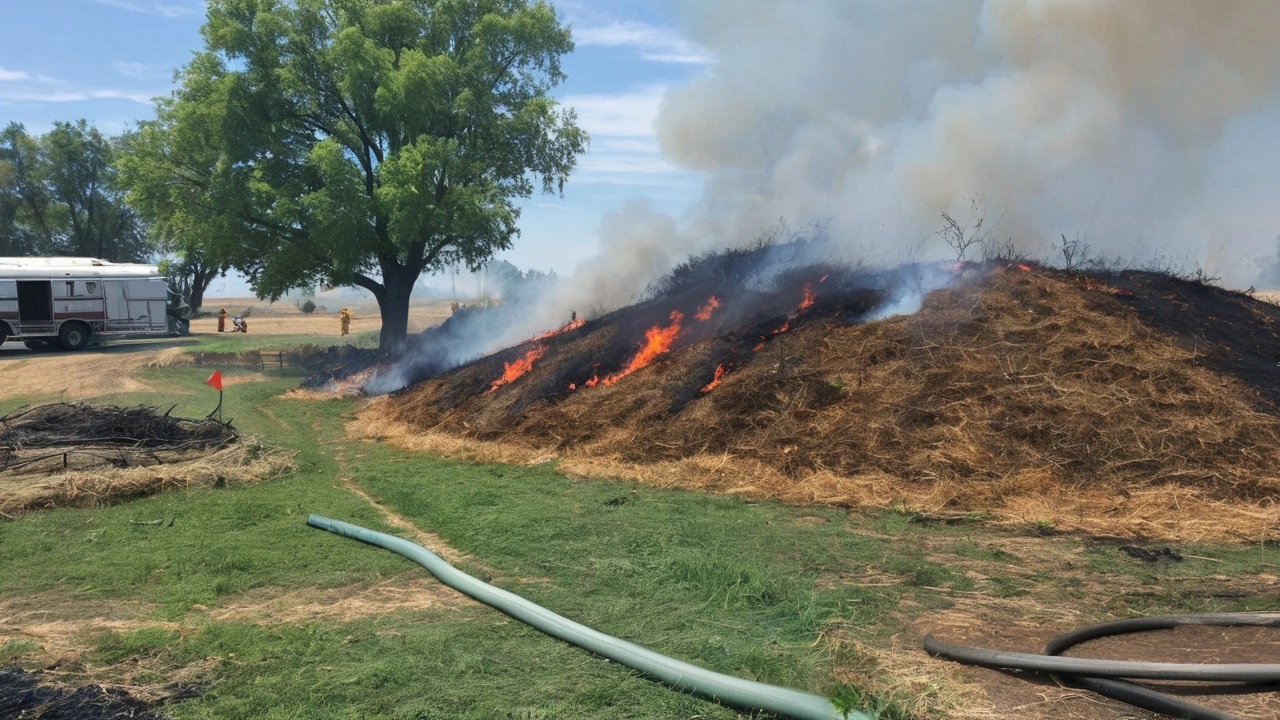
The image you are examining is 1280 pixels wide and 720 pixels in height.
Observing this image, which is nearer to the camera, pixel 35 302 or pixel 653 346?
pixel 653 346

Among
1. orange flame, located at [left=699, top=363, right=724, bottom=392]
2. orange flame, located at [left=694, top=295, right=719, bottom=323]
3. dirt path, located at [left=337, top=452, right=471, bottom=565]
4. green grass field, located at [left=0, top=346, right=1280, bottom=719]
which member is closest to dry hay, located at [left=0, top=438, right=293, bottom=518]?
green grass field, located at [left=0, top=346, right=1280, bottom=719]

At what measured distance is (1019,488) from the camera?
26.6ft

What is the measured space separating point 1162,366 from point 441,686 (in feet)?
29.3

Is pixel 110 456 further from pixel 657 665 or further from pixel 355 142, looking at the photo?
pixel 355 142

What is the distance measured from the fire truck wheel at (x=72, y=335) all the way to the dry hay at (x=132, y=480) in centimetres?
1950

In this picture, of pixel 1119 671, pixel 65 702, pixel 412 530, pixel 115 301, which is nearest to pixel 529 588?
pixel 412 530

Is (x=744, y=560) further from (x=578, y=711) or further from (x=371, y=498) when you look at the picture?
(x=371, y=498)

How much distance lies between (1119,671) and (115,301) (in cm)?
2906

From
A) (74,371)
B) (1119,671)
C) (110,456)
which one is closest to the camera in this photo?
(1119,671)

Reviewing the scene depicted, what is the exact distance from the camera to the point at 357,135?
22266mm

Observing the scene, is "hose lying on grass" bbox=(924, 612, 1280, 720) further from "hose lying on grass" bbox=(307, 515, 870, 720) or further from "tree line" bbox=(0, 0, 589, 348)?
"tree line" bbox=(0, 0, 589, 348)

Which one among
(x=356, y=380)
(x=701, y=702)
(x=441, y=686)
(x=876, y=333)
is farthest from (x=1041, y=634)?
(x=356, y=380)

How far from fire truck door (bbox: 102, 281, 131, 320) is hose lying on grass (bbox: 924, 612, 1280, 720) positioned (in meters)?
28.0

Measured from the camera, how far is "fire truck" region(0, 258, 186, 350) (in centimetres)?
2425
